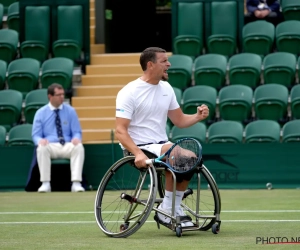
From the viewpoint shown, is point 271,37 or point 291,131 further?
point 271,37

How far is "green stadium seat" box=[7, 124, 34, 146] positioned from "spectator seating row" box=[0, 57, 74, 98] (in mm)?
1262

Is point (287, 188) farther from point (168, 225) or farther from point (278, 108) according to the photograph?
point (168, 225)

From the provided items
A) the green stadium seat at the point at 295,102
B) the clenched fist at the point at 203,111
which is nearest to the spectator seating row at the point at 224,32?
the green stadium seat at the point at 295,102

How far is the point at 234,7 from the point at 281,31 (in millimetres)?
1058

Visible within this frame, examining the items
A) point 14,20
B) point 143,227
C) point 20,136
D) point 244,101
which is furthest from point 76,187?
point 14,20

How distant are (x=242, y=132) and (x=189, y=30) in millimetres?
3250

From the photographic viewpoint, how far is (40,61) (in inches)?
623

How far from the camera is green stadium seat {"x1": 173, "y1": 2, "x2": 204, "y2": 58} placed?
1532 centimetres

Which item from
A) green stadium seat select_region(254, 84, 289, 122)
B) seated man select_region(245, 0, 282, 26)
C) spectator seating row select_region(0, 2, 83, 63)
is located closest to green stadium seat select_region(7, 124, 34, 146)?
spectator seating row select_region(0, 2, 83, 63)

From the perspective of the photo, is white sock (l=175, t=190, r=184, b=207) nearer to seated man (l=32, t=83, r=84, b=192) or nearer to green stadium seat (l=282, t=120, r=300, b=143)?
seated man (l=32, t=83, r=84, b=192)

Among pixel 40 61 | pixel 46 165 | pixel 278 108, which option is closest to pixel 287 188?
pixel 278 108

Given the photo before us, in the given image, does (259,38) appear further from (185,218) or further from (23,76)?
(185,218)

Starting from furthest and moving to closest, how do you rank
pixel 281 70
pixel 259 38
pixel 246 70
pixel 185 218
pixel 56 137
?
pixel 259 38 < pixel 246 70 < pixel 281 70 < pixel 56 137 < pixel 185 218

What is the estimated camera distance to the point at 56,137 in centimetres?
1291
